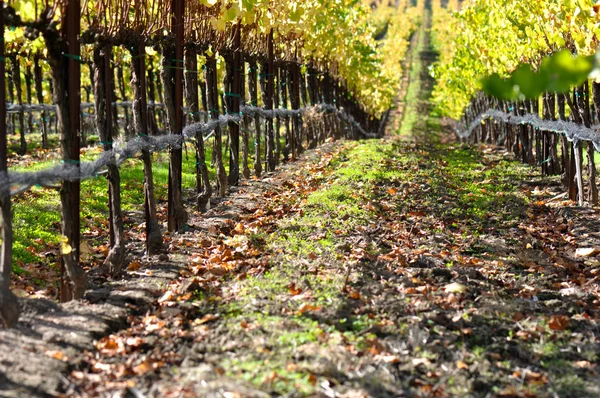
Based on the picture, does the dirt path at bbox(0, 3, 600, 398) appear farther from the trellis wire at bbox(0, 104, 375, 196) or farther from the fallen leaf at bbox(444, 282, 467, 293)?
the trellis wire at bbox(0, 104, 375, 196)

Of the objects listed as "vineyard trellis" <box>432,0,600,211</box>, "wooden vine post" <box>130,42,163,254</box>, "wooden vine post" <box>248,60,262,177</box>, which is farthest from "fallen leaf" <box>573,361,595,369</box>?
"wooden vine post" <box>248,60,262,177</box>

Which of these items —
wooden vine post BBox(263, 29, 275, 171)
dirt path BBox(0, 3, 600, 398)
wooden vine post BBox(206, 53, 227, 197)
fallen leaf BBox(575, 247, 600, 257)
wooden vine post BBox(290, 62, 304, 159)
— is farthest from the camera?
wooden vine post BBox(290, 62, 304, 159)

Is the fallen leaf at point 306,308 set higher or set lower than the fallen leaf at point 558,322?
higher

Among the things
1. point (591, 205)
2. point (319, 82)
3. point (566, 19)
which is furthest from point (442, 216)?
point (319, 82)

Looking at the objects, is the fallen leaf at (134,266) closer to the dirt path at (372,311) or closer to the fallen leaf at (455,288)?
the dirt path at (372,311)

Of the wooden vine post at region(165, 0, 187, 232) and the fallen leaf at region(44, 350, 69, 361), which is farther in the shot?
the wooden vine post at region(165, 0, 187, 232)

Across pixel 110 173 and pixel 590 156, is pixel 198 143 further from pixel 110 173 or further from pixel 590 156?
pixel 590 156

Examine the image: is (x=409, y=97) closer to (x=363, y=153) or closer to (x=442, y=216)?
(x=363, y=153)

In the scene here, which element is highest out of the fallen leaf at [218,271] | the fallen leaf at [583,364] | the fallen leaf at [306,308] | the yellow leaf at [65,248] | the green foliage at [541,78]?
the green foliage at [541,78]

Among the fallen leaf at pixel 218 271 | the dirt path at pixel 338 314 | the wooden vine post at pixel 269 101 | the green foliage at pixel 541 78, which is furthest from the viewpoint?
the wooden vine post at pixel 269 101

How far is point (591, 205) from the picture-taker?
30.4 feet

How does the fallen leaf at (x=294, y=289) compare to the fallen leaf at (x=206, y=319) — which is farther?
the fallen leaf at (x=294, y=289)

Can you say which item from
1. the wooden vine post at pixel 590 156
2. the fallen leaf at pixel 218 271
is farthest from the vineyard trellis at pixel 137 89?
the wooden vine post at pixel 590 156

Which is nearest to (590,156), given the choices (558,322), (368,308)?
(558,322)
